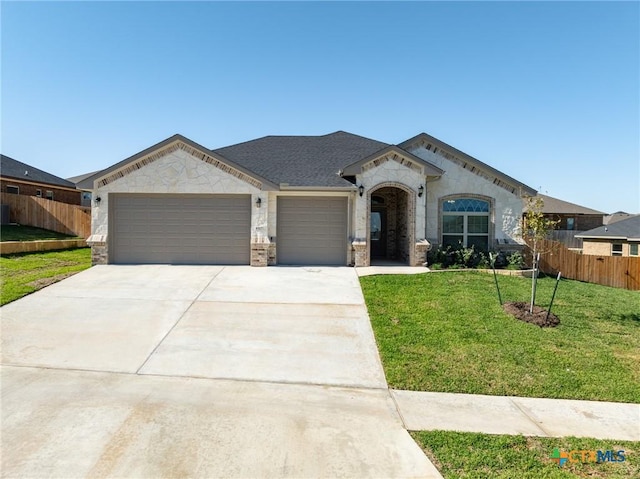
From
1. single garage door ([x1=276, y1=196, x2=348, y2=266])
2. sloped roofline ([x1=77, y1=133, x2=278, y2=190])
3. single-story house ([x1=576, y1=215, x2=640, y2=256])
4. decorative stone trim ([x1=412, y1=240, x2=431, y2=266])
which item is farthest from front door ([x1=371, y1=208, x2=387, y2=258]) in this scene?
single-story house ([x1=576, y1=215, x2=640, y2=256])

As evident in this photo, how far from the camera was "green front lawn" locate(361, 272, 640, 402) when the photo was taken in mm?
5270

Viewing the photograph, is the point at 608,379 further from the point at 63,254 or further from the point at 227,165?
the point at 63,254

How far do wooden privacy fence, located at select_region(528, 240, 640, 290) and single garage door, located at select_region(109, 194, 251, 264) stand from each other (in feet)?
37.9

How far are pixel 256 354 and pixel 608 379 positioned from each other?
18.3 ft

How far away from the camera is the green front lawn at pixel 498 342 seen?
5.27 metres

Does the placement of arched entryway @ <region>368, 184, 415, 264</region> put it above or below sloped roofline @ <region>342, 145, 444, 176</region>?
below

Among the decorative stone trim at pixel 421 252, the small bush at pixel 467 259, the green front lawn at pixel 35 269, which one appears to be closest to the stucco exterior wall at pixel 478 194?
the small bush at pixel 467 259

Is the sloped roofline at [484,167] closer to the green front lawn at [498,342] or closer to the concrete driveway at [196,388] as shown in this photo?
the green front lawn at [498,342]

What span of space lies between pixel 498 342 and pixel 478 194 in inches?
339

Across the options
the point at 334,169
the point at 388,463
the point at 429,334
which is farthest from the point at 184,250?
the point at 388,463

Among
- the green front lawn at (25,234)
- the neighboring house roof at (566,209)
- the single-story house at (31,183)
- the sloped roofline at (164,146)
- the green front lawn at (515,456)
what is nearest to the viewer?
the green front lawn at (515,456)

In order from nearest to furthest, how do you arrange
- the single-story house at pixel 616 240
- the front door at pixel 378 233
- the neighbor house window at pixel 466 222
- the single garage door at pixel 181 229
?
the single garage door at pixel 181 229 < the neighbor house window at pixel 466 222 < the front door at pixel 378 233 < the single-story house at pixel 616 240

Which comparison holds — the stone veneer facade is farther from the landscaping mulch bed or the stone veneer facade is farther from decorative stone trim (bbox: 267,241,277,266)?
the landscaping mulch bed

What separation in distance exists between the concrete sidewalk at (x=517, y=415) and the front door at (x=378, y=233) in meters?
11.0
